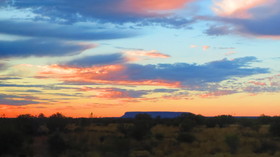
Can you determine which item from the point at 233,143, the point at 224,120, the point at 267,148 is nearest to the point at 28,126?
the point at 233,143

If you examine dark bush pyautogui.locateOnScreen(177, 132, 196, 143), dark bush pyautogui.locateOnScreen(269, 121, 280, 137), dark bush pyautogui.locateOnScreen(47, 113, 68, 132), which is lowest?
dark bush pyautogui.locateOnScreen(177, 132, 196, 143)

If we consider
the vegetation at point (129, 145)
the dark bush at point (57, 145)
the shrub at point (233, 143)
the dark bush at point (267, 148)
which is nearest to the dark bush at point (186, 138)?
the vegetation at point (129, 145)

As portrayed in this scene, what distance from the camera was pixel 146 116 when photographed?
3024 inches

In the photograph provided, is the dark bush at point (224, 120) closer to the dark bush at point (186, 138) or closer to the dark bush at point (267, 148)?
the dark bush at point (186, 138)

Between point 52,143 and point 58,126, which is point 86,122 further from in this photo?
point 52,143

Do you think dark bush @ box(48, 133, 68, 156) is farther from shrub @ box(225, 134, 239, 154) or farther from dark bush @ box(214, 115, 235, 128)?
dark bush @ box(214, 115, 235, 128)

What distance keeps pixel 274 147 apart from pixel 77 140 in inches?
677

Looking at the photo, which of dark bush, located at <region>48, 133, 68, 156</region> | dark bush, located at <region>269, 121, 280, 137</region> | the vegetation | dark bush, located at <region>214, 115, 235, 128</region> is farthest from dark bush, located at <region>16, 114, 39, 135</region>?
dark bush, located at <region>214, 115, 235, 128</region>

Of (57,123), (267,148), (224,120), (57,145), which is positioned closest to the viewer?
(57,145)

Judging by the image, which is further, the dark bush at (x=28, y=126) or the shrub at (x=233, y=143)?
the dark bush at (x=28, y=126)

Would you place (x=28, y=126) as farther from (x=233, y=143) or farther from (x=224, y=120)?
(x=224, y=120)

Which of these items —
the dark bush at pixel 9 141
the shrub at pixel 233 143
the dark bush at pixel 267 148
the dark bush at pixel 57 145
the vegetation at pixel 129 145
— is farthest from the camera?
the shrub at pixel 233 143

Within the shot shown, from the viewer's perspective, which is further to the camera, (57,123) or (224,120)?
(224,120)

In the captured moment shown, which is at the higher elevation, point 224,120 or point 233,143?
point 224,120
